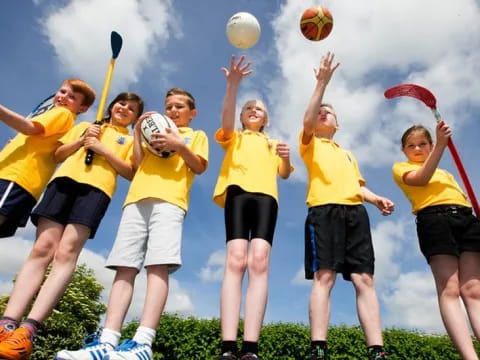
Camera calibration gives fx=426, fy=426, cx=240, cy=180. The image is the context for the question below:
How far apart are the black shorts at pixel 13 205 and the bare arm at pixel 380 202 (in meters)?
3.57

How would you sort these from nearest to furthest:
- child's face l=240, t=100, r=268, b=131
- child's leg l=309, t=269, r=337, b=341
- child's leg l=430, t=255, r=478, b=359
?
child's leg l=309, t=269, r=337, b=341, child's leg l=430, t=255, r=478, b=359, child's face l=240, t=100, r=268, b=131

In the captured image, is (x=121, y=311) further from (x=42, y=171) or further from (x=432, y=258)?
(x=432, y=258)

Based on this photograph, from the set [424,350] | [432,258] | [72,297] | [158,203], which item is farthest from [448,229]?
[72,297]

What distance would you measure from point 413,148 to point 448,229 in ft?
3.82

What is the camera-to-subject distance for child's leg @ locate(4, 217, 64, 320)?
3707mm

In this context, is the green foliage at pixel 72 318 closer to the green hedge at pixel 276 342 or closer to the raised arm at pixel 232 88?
the green hedge at pixel 276 342

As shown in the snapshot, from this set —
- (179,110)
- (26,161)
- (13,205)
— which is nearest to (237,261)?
(179,110)

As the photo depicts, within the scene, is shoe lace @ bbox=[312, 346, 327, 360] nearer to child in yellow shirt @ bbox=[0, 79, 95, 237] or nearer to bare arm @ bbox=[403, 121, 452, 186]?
bare arm @ bbox=[403, 121, 452, 186]

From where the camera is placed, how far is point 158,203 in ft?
12.8

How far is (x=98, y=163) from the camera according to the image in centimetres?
435

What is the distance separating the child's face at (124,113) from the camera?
195 inches

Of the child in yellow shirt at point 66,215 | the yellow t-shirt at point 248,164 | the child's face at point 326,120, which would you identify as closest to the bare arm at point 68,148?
the child in yellow shirt at point 66,215

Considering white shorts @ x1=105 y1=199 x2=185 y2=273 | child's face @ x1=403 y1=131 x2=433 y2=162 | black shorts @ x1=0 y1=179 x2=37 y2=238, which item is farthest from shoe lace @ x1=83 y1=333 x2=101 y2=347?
child's face @ x1=403 y1=131 x2=433 y2=162

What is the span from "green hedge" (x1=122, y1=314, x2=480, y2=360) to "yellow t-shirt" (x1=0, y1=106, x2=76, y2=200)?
7179 mm
